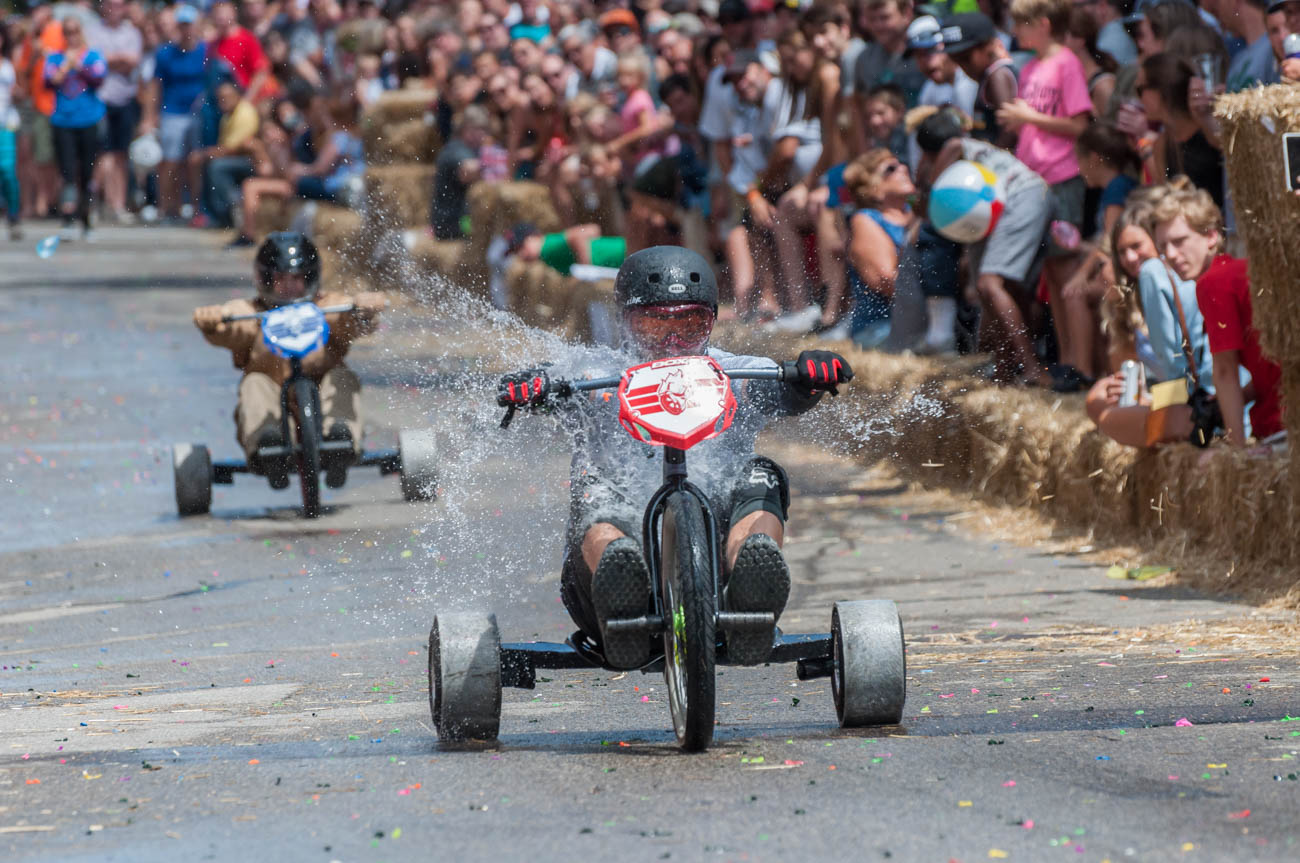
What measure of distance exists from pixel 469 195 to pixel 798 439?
9.68m

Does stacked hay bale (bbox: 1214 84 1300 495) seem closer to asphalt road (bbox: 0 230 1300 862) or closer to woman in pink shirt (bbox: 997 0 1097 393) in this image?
asphalt road (bbox: 0 230 1300 862)

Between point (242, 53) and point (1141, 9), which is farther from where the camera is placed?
point (242, 53)

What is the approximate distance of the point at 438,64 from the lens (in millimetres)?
23422

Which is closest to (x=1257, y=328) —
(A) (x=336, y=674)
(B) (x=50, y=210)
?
(A) (x=336, y=674)

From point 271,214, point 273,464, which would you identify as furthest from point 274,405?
point 271,214

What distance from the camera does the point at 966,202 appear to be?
11.2 metres

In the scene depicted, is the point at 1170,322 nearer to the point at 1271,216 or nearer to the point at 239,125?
the point at 1271,216

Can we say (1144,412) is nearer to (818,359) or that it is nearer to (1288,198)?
(1288,198)

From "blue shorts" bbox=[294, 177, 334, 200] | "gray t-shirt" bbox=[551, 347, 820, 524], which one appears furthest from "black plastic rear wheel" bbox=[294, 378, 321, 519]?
"blue shorts" bbox=[294, 177, 334, 200]

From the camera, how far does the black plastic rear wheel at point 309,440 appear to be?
36.6 feet

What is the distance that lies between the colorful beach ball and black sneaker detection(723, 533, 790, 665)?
5.76 m

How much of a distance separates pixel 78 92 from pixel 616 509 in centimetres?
2285

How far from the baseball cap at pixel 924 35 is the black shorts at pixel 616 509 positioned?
6.75 meters

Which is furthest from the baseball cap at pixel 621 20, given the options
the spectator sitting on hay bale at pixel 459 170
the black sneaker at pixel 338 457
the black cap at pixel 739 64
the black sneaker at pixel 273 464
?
the black sneaker at pixel 273 464
